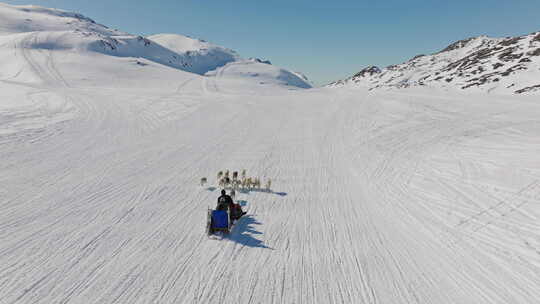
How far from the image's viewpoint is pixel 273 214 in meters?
9.20

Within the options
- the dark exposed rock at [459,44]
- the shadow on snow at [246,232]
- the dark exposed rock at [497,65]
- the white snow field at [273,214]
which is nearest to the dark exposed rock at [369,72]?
the dark exposed rock at [459,44]

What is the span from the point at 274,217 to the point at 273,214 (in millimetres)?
213

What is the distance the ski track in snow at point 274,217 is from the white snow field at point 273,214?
0.05m

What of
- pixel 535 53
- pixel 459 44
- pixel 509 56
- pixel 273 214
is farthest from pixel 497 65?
pixel 459 44

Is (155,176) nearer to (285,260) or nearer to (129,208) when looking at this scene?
(129,208)

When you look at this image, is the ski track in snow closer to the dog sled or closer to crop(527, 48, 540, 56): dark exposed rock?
the dog sled

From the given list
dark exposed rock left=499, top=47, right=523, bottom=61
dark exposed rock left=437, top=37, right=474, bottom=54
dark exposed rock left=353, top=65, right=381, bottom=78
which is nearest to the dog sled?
dark exposed rock left=499, top=47, right=523, bottom=61

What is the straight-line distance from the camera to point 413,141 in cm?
1817

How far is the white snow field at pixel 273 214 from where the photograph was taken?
19.3 feet

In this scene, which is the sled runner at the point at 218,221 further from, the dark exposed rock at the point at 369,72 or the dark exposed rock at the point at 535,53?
the dark exposed rock at the point at 369,72

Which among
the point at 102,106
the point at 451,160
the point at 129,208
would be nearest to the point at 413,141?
the point at 451,160

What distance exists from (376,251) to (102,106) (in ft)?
94.8

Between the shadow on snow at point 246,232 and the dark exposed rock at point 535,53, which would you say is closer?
the shadow on snow at point 246,232

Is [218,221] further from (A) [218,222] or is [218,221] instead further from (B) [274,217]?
(B) [274,217]
